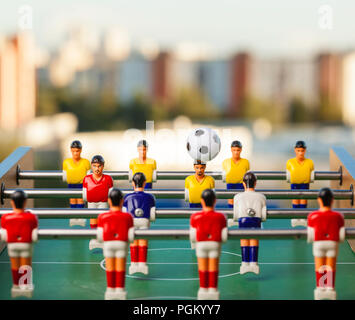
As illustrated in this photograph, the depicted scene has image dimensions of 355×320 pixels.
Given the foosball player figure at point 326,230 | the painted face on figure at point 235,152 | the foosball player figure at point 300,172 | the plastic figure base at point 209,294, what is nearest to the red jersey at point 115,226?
the plastic figure base at point 209,294

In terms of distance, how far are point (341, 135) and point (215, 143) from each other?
58.9 meters

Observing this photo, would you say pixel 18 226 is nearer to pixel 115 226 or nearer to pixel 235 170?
pixel 115 226

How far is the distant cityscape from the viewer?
72.6 m

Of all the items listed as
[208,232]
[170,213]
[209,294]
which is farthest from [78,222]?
[208,232]

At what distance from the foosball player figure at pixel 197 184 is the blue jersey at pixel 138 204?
1658 mm

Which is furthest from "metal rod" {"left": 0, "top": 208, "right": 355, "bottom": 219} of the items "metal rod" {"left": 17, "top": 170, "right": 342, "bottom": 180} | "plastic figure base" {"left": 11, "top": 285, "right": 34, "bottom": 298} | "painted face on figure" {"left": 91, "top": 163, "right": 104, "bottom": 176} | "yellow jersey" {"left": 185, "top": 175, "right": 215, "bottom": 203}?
"metal rod" {"left": 17, "top": 170, "right": 342, "bottom": 180}

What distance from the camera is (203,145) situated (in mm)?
11469

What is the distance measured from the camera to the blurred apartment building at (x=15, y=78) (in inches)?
2200

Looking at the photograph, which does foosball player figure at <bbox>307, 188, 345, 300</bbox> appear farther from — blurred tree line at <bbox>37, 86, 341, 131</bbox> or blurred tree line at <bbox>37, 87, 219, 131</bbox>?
blurred tree line at <bbox>37, 87, 219, 131</bbox>

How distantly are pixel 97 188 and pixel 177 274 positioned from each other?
2.09m

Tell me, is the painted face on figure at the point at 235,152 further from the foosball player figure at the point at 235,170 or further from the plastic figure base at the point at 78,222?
the plastic figure base at the point at 78,222

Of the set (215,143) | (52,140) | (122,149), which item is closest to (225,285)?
(215,143)

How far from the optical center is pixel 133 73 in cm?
7562

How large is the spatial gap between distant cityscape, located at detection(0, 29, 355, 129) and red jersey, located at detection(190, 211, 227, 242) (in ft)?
204
